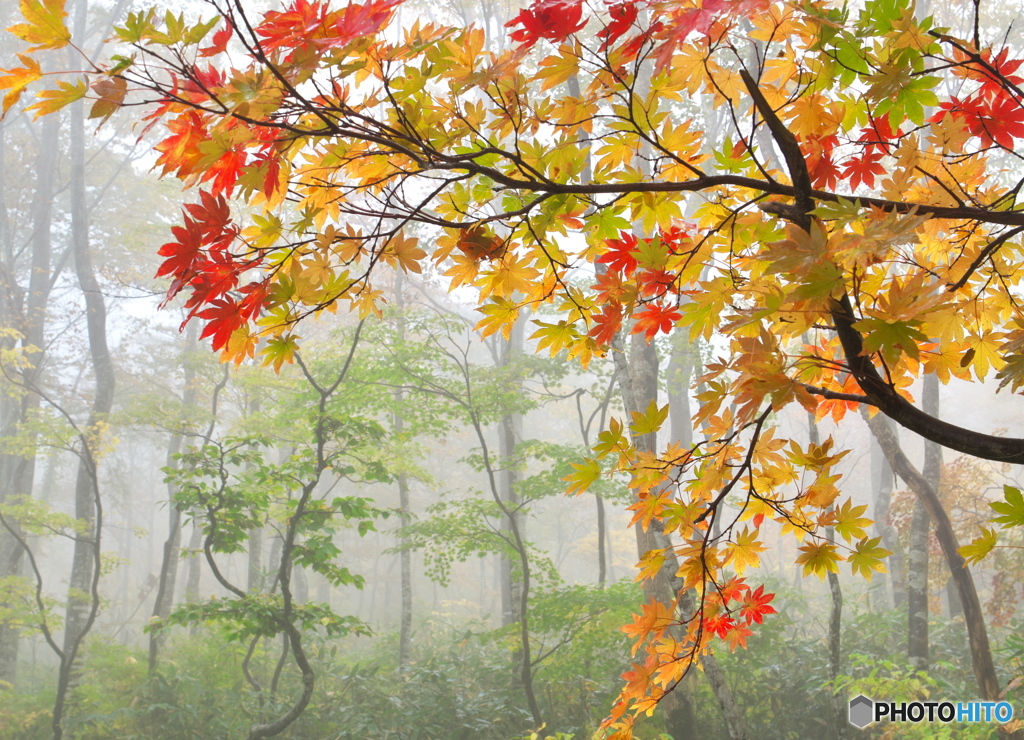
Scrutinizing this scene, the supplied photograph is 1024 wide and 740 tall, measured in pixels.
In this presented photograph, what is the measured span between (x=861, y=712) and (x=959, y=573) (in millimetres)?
1224

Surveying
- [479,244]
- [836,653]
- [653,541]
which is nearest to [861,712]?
[836,653]

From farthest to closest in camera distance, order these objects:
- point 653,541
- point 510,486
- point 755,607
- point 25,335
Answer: point 25,335, point 510,486, point 653,541, point 755,607

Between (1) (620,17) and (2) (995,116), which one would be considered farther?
(2) (995,116)

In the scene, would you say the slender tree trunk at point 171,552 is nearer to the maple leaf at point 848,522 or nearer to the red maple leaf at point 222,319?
the red maple leaf at point 222,319

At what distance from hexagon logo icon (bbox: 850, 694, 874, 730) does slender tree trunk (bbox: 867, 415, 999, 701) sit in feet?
2.23

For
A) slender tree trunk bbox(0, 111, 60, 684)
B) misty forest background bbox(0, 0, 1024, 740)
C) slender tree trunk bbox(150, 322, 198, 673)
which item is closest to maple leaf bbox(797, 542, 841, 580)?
misty forest background bbox(0, 0, 1024, 740)

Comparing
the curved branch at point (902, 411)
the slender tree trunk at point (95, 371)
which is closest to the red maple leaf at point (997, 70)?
the curved branch at point (902, 411)

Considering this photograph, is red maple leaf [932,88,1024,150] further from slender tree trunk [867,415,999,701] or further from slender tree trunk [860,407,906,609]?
slender tree trunk [860,407,906,609]

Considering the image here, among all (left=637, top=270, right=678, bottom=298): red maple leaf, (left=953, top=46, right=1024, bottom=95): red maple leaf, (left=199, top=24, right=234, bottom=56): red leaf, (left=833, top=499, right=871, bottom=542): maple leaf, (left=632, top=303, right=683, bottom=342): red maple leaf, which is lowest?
(left=833, top=499, right=871, bottom=542): maple leaf

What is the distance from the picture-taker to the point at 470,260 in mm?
997

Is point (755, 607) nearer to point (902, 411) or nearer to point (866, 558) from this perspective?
point (866, 558)

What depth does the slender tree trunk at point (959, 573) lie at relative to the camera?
3.57 m

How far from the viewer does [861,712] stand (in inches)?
165

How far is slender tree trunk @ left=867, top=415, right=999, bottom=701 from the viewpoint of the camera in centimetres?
357
